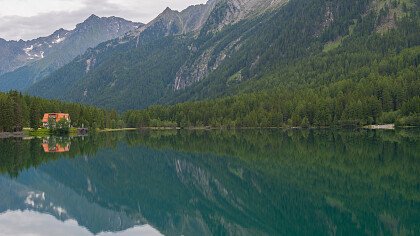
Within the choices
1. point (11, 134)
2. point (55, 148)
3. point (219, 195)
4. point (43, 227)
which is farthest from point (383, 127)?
point (43, 227)

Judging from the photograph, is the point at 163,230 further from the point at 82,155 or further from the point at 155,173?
the point at 82,155

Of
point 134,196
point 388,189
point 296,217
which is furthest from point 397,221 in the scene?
point 134,196

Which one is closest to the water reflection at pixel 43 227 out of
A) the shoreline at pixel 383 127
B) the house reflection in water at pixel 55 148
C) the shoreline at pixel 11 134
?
the house reflection in water at pixel 55 148

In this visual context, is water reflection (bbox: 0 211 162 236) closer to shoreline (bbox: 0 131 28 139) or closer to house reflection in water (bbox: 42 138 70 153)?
house reflection in water (bbox: 42 138 70 153)

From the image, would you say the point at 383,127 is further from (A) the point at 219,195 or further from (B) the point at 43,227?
(B) the point at 43,227

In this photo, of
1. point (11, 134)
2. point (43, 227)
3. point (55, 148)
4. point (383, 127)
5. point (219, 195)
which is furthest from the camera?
point (383, 127)

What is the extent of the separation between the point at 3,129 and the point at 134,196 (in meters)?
128

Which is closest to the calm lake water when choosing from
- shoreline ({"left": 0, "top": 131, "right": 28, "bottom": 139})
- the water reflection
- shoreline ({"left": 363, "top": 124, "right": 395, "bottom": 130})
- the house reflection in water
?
the water reflection

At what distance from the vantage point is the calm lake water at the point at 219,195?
37350mm

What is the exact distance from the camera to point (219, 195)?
5212cm

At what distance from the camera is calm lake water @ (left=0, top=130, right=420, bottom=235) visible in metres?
37.3

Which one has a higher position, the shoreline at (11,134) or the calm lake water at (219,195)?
the calm lake water at (219,195)

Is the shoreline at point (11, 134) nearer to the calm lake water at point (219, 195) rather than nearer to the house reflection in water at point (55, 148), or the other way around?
the house reflection in water at point (55, 148)

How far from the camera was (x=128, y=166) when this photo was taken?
82000 mm
